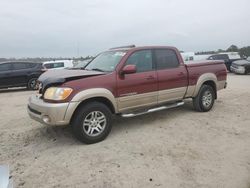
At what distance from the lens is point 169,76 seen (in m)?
5.99

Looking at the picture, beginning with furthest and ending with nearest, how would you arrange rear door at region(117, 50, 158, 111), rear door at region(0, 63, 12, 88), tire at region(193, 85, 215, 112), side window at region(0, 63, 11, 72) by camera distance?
side window at region(0, 63, 11, 72) → rear door at region(0, 63, 12, 88) → tire at region(193, 85, 215, 112) → rear door at region(117, 50, 158, 111)

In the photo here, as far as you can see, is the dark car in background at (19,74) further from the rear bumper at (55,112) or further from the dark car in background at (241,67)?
the dark car in background at (241,67)

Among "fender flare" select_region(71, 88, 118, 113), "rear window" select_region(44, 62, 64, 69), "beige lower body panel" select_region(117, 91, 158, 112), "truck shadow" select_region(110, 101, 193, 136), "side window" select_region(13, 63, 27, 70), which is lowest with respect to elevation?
"truck shadow" select_region(110, 101, 193, 136)

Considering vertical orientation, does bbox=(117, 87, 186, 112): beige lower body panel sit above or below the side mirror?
below

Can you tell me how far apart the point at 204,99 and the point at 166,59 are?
1.72 metres

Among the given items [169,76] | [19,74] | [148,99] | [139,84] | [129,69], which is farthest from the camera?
[19,74]

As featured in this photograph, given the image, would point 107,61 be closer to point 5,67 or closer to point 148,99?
point 148,99

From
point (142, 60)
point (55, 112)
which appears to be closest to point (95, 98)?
point (55, 112)

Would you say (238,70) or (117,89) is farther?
(238,70)

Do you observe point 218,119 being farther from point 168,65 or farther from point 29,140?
point 29,140

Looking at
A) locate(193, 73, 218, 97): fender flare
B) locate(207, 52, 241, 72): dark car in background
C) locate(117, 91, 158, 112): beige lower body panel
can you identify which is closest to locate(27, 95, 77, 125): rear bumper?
locate(117, 91, 158, 112): beige lower body panel

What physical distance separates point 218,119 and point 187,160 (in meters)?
2.59

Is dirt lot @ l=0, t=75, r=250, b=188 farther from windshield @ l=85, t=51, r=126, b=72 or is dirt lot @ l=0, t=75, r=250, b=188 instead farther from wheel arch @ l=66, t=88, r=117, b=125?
windshield @ l=85, t=51, r=126, b=72

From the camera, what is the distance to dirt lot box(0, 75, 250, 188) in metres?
3.53
